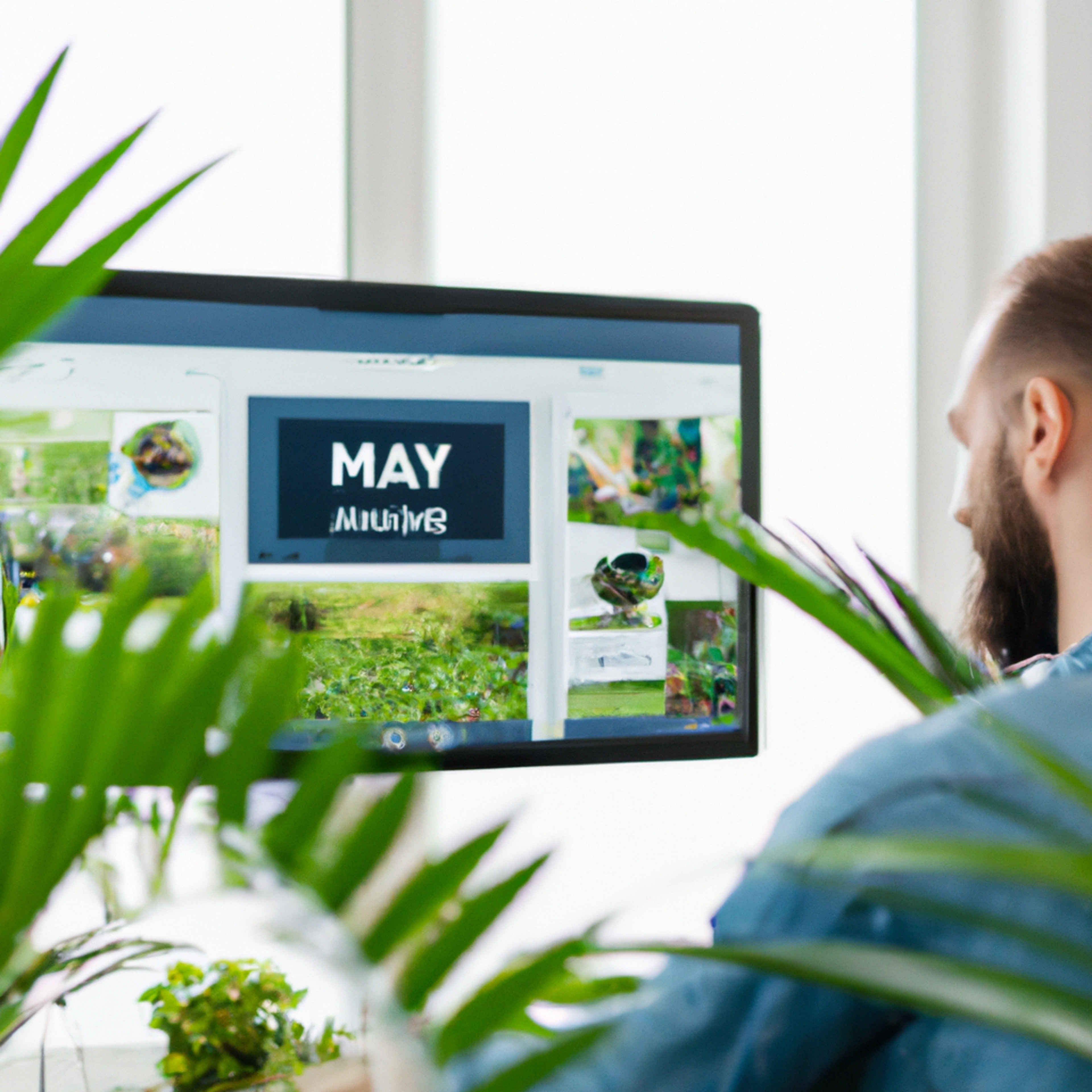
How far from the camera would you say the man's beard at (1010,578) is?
88 centimetres

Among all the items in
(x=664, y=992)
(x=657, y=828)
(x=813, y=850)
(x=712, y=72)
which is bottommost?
(x=657, y=828)

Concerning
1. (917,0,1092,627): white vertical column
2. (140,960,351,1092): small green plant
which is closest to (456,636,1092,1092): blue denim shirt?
(140,960,351,1092): small green plant

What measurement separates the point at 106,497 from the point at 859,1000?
60cm

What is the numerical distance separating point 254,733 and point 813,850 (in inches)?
5.3

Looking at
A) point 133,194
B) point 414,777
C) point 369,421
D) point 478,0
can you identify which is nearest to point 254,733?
point 414,777

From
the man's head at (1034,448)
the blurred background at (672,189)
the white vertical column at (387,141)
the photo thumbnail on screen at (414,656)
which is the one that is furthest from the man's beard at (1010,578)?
the white vertical column at (387,141)

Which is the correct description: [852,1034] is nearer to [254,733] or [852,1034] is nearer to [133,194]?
[254,733]

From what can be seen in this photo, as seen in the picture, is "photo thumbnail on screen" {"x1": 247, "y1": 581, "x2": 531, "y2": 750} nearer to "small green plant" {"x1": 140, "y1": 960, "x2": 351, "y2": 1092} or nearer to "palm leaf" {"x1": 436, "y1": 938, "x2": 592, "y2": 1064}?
"small green plant" {"x1": 140, "y1": 960, "x2": 351, "y2": 1092}

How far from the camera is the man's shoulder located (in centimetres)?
29

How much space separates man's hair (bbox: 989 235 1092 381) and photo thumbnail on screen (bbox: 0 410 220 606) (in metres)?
0.70

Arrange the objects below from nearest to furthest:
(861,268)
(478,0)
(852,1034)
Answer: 1. (852,1034)
2. (478,0)
3. (861,268)

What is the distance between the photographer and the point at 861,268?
1.22 m

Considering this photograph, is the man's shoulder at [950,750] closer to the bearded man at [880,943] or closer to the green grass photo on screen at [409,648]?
the bearded man at [880,943]

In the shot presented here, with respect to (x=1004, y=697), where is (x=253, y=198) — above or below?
above
